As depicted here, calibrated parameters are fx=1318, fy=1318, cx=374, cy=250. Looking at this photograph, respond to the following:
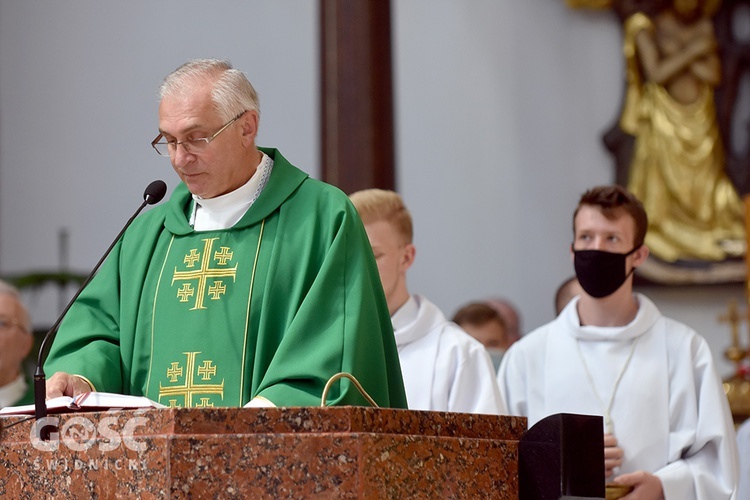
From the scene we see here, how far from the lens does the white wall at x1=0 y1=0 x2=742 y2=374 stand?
890cm

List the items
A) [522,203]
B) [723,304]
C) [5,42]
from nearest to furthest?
[723,304] → [522,203] → [5,42]

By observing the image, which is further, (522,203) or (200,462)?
(522,203)

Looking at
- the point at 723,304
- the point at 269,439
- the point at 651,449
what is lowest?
the point at 723,304

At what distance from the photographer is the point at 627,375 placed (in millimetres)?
4773

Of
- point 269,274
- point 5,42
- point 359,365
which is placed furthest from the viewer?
point 5,42

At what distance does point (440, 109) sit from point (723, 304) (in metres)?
2.32

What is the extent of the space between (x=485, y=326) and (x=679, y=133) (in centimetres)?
258

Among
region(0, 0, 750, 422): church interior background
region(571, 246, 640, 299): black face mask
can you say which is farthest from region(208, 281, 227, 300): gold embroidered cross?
region(0, 0, 750, 422): church interior background

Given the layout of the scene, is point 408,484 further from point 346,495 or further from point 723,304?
point 723,304

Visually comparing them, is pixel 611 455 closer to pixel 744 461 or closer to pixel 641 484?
pixel 641 484

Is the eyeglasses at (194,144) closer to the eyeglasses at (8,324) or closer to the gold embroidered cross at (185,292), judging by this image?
the gold embroidered cross at (185,292)

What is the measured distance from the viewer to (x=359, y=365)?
3398mm

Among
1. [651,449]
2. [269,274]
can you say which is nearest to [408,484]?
[269,274]

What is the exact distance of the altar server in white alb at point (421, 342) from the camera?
4734 millimetres
